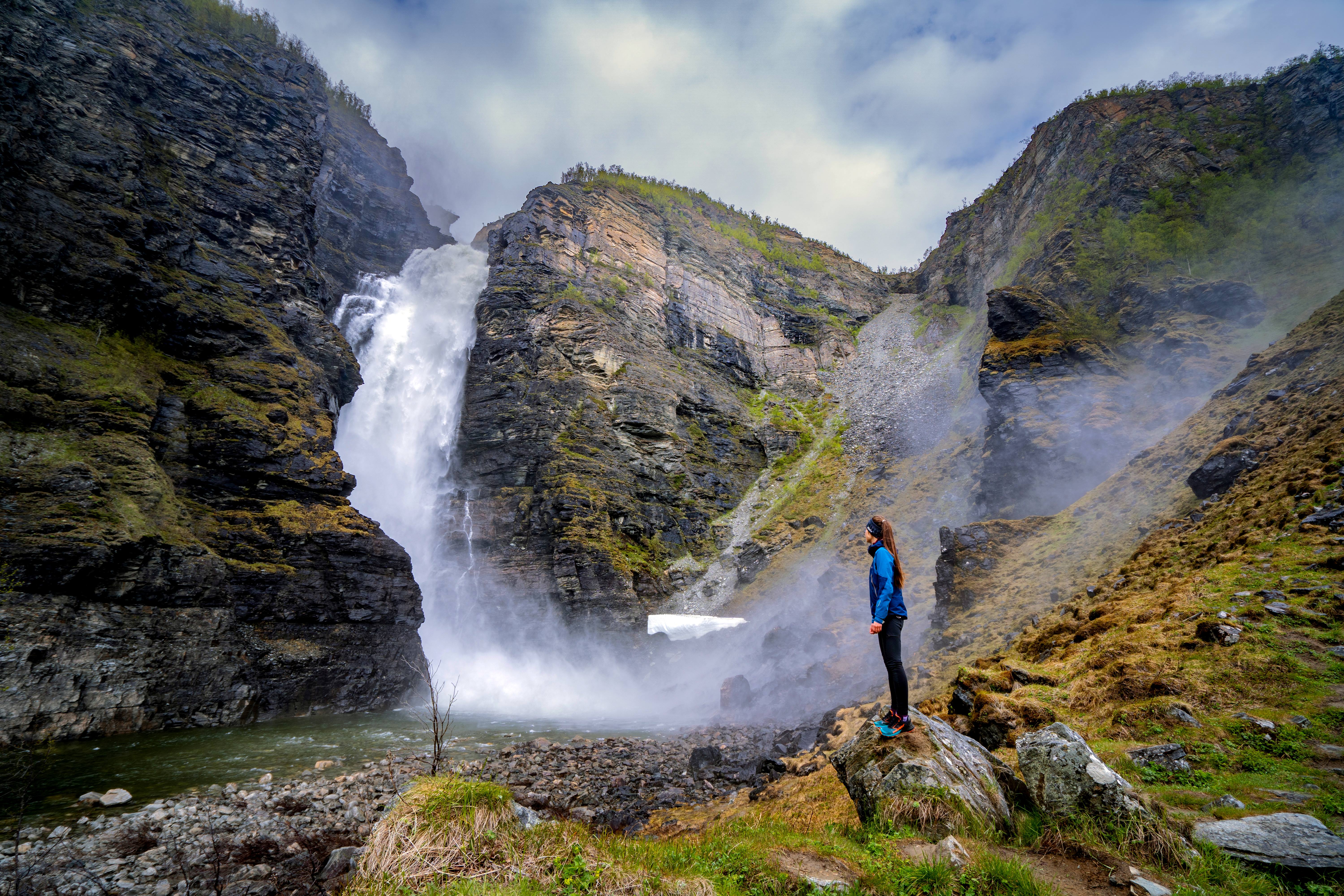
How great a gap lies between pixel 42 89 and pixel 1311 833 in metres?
40.3

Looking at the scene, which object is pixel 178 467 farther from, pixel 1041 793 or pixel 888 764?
pixel 1041 793

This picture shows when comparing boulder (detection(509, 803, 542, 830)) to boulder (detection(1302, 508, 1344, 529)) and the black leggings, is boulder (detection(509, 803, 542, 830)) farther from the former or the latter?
boulder (detection(1302, 508, 1344, 529))

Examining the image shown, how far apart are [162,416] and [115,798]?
15735mm

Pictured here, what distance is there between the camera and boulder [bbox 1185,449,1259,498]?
10.9 metres

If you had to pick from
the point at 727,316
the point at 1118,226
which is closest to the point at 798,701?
the point at 1118,226

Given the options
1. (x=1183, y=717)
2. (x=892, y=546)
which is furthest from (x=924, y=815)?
(x=1183, y=717)

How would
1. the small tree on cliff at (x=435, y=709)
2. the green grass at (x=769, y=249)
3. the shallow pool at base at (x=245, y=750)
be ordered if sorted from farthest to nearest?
1. the green grass at (x=769, y=249)
2. the shallow pool at base at (x=245, y=750)
3. the small tree on cliff at (x=435, y=709)

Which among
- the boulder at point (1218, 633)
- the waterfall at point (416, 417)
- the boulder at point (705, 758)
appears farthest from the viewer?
the waterfall at point (416, 417)

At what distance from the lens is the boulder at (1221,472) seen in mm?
10859

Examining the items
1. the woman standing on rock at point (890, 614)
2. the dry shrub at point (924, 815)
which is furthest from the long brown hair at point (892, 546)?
the dry shrub at point (924, 815)

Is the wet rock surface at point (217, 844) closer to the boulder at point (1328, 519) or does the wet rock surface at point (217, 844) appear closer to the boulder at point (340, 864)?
the boulder at point (340, 864)

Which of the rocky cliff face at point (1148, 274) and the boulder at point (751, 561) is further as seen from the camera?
the boulder at point (751, 561)

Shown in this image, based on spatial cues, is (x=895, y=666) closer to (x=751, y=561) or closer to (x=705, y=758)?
(x=705, y=758)

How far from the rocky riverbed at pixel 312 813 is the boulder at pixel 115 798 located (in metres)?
0.16
